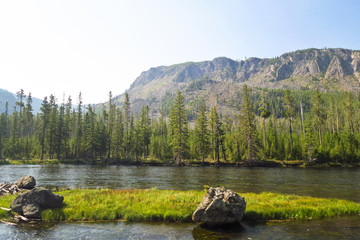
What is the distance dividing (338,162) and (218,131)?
124ft

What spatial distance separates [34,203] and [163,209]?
28.0ft

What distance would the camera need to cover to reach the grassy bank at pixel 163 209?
48.2 ft

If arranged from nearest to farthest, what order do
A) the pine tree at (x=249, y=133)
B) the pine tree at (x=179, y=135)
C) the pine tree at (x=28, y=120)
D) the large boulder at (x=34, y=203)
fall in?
1. the large boulder at (x=34, y=203)
2. the pine tree at (x=249, y=133)
3. the pine tree at (x=179, y=135)
4. the pine tree at (x=28, y=120)

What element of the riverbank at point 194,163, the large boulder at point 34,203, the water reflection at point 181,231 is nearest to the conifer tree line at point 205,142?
the riverbank at point 194,163

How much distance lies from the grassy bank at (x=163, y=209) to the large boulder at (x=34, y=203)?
1.94ft

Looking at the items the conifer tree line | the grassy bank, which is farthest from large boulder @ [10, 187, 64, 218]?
the conifer tree line

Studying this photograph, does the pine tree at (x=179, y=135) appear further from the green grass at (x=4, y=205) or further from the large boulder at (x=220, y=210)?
the large boulder at (x=220, y=210)

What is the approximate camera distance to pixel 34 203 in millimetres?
14969

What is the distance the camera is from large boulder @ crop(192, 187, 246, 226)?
43.3 ft

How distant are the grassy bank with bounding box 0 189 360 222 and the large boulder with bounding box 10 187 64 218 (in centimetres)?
59

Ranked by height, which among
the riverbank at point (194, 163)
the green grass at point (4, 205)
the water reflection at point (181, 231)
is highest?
the green grass at point (4, 205)

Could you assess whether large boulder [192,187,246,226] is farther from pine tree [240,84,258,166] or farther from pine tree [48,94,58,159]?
pine tree [48,94,58,159]

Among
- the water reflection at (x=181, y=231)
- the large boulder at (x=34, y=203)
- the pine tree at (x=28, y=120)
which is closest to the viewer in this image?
the water reflection at (x=181, y=231)

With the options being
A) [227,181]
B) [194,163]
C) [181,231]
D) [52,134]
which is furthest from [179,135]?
[181,231]
